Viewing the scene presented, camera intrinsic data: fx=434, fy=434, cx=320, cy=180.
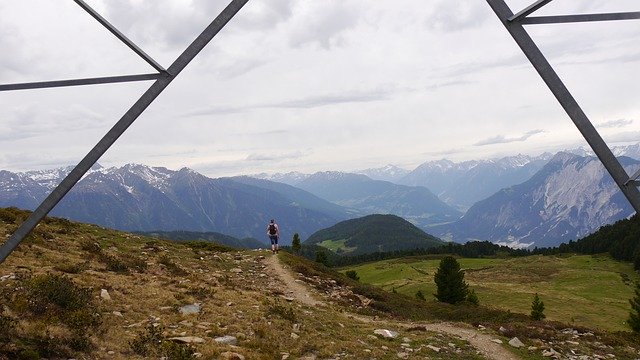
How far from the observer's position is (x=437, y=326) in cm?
2453

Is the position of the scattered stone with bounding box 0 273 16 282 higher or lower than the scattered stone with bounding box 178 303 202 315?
higher

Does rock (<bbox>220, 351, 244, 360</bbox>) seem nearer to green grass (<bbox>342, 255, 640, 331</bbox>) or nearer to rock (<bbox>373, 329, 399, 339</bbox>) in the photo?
rock (<bbox>373, 329, 399, 339</bbox>)

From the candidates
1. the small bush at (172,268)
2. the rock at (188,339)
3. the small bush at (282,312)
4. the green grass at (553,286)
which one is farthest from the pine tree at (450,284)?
the rock at (188,339)

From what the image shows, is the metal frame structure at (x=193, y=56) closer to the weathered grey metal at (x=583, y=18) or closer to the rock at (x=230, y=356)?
the weathered grey metal at (x=583, y=18)

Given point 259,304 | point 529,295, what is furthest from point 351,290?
point 529,295

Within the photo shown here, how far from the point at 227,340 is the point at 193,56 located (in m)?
12.2

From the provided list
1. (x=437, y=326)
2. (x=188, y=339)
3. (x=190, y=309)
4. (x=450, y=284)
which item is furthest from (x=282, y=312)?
(x=450, y=284)

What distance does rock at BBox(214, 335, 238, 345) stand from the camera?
1454cm

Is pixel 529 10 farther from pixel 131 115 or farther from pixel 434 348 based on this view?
pixel 434 348

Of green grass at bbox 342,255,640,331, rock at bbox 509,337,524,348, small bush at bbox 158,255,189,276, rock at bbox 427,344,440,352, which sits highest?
small bush at bbox 158,255,189,276

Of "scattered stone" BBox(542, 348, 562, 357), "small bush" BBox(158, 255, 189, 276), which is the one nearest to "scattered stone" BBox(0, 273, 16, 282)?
"small bush" BBox(158, 255, 189, 276)

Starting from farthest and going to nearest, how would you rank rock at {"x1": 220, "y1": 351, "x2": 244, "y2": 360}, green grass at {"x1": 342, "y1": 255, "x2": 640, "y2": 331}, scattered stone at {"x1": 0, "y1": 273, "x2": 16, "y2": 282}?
1. green grass at {"x1": 342, "y1": 255, "x2": 640, "y2": 331}
2. scattered stone at {"x1": 0, "y1": 273, "x2": 16, "y2": 282}
3. rock at {"x1": 220, "y1": 351, "x2": 244, "y2": 360}

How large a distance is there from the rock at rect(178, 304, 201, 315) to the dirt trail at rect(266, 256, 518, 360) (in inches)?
315

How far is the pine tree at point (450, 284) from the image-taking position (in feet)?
192
